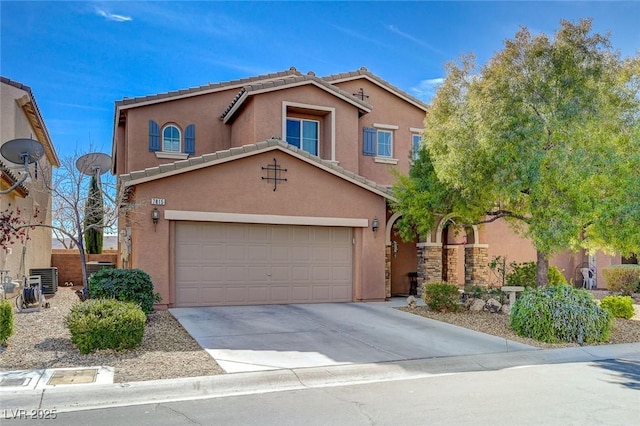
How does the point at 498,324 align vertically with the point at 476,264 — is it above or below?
below

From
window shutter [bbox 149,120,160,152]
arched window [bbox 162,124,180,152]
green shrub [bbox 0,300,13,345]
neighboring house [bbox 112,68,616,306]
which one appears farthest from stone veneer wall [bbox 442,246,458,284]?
green shrub [bbox 0,300,13,345]

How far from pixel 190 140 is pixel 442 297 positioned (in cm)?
968

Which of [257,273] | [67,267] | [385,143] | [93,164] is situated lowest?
[67,267]

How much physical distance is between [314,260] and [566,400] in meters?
8.88

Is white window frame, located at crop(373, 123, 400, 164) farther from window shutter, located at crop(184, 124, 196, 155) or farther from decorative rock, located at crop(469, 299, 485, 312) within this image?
decorative rock, located at crop(469, 299, 485, 312)

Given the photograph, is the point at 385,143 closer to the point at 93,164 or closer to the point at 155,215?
the point at 155,215

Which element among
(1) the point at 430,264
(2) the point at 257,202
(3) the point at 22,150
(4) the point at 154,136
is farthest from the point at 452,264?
(3) the point at 22,150

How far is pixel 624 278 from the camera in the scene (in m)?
17.4

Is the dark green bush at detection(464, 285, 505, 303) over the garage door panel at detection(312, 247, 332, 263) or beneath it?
beneath

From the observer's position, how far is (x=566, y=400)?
633 cm

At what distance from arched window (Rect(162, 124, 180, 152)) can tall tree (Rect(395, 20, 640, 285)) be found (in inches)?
374

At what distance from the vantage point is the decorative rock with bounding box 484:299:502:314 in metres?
13.2

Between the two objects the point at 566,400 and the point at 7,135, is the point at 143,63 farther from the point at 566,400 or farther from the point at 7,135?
the point at 566,400

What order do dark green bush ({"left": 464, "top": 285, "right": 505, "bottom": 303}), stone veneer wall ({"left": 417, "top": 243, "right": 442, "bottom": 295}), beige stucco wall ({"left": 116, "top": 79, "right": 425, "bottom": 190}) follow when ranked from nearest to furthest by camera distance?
dark green bush ({"left": 464, "top": 285, "right": 505, "bottom": 303}) < stone veneer wall ({"left": 417, "top": 243, "right": 442, "bottom": 295}) < beige stucco wall ({"left": 116, "top": 79, "right": 425, "bottom": 190})
